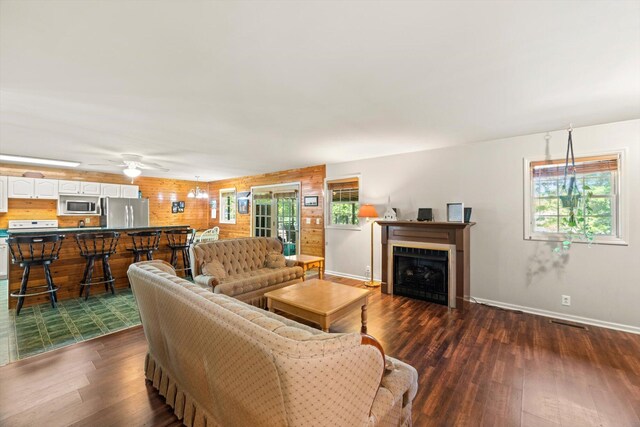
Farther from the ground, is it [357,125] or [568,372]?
[357,125]

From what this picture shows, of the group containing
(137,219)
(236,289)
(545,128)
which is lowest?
(236,289)

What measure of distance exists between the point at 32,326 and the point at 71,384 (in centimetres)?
172

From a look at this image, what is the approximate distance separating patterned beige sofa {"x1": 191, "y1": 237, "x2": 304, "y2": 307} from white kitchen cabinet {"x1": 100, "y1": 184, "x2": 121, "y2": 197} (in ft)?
16.2

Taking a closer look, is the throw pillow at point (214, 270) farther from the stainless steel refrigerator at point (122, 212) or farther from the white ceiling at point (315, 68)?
the stainless steel refrigerator at point (122, 212)

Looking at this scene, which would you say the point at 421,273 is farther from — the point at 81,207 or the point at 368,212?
the point at 81,207

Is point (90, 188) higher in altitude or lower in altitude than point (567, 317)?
higher

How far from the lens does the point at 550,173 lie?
3.67m

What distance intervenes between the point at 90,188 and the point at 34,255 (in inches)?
147

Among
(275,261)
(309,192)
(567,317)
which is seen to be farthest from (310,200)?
(567,317)

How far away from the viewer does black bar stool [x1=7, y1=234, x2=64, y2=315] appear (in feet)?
11.4

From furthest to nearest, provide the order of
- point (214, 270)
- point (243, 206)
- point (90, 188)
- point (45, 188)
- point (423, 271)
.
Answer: point (243, 206) → point (90, 188) → point (45, 188) → point (423, 271) → point (214, 270)

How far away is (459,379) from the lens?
2.25 meters

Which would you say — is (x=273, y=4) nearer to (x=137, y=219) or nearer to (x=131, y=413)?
(x=131, y=413)

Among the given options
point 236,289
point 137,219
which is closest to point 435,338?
point 236,289
